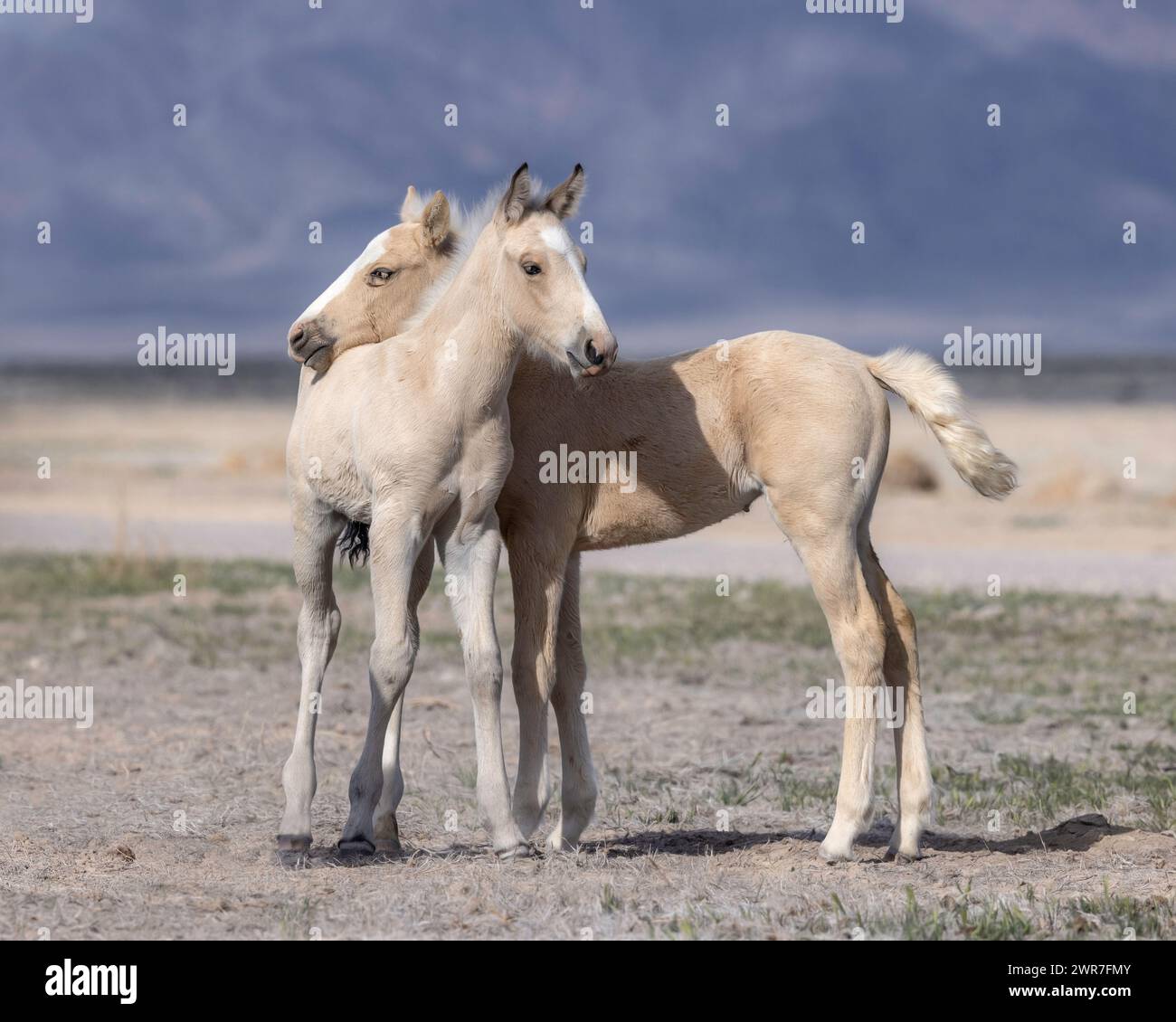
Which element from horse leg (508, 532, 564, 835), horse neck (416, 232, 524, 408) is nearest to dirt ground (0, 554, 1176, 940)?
horse leg (508, 532, 564, 835)

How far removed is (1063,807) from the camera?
26.2 ft

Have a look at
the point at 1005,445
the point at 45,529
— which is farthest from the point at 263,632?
the point at 1005,445

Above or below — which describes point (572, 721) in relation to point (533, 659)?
below

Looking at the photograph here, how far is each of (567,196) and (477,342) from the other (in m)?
0.72

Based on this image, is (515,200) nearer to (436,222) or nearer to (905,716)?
(436,222)

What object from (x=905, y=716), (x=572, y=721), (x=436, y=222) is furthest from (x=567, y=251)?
(x=905, y=716)

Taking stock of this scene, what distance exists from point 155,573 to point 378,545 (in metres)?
11.2

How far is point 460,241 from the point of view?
7.01 metres

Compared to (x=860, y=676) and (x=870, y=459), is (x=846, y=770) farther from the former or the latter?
(x=870, y=459)

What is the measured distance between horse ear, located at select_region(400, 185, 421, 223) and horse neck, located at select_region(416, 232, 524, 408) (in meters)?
0.78

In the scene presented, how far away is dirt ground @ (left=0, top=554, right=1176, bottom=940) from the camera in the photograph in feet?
18.6

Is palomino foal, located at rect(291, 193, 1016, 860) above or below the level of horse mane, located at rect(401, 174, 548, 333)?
below

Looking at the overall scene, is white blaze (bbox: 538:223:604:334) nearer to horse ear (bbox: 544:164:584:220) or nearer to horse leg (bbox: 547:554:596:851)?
horse ear (bbox: 544:164:584:220)

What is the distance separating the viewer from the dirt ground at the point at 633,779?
18.6ft
